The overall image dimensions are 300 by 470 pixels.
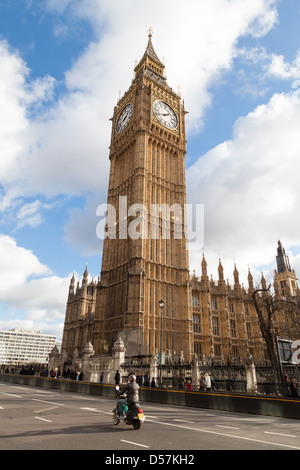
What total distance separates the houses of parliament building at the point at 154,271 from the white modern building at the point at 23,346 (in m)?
150

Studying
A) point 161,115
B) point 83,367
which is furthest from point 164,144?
point 83,367

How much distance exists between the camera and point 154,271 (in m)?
39.9

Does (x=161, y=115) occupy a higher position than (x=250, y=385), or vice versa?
(x=161, y=115)

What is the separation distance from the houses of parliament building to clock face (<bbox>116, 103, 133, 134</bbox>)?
203 mm

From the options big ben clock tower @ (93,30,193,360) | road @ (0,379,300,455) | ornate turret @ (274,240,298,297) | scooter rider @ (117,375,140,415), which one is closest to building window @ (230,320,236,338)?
big ben clock tower @ (93,30,193,360)

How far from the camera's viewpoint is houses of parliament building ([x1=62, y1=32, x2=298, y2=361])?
37844 millimetres

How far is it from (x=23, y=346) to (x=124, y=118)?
18135cm

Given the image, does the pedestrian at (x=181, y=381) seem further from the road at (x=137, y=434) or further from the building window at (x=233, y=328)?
the building window at (x=233, y=328)

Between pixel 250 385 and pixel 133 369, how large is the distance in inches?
370

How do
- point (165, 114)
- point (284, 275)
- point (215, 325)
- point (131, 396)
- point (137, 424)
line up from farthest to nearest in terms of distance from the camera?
point (284, 275) → point (165, 114) → point (215, 325) → point (131, 396) → point (137, 424)

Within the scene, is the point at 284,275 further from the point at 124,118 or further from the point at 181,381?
the point at 181,381

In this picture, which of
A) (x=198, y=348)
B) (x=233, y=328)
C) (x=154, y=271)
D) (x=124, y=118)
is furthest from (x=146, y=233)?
(x=233, y=328)

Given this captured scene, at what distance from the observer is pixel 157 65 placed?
203 feet
